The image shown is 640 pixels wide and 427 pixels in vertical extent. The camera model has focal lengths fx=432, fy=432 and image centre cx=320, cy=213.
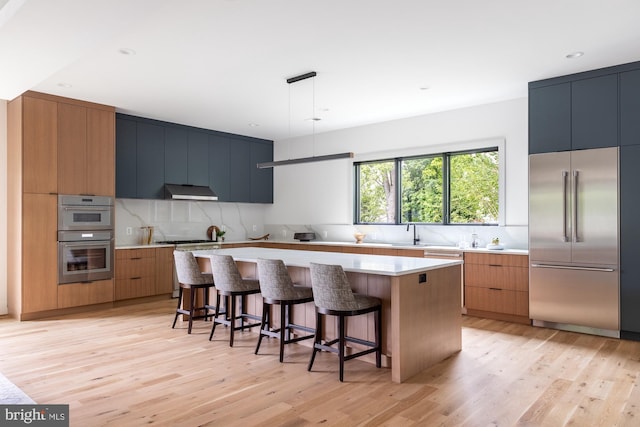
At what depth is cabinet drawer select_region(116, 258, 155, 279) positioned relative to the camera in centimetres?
596

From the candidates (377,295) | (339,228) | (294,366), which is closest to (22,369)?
(294,366)

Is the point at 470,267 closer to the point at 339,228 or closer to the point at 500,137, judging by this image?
the point at 500,137

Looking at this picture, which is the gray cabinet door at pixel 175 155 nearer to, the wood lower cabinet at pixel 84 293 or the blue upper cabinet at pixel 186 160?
the blue upper cabinet at pixel 186 160

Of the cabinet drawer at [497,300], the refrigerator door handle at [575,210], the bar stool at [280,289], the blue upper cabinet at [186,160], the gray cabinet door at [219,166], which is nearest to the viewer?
the bar stool at [280,289]

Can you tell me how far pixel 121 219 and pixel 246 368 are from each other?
405 centimetres

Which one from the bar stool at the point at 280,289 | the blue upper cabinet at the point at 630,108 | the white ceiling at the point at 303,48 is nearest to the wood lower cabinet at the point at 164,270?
the white ceiling at the point at 303,48

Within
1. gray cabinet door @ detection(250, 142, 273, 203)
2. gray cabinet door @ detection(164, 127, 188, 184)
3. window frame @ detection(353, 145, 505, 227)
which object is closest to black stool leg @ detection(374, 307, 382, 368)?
window frame @ detection(353, 145, 505, 227)

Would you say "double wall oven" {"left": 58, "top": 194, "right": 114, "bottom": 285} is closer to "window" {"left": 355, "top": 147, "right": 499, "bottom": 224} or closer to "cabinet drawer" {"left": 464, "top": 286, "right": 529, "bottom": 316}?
"window" {"left": 355, "top": 147, "right": 499, "bottom": 224}

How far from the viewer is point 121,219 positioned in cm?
654

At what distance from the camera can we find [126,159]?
6281 mm

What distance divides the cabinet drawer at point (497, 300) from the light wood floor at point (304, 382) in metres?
0.45

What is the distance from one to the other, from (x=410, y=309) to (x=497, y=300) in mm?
2340

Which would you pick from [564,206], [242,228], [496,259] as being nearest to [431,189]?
[496,259]

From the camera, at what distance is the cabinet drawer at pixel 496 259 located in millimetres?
4965
